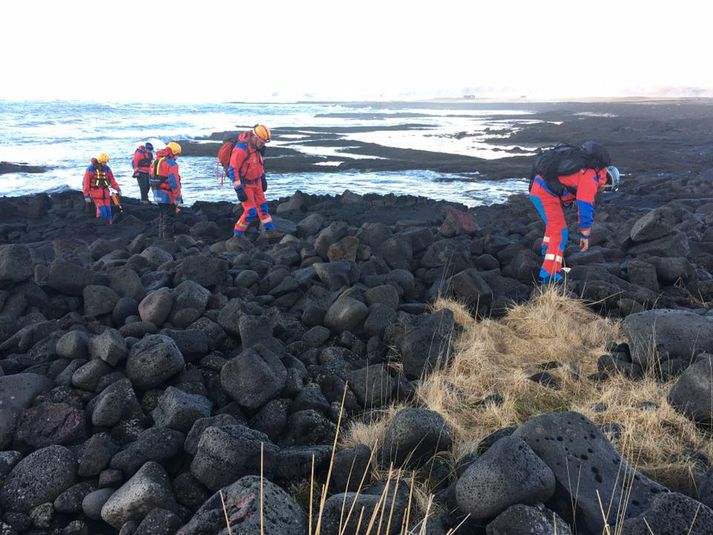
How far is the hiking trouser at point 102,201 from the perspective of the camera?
1370 cm

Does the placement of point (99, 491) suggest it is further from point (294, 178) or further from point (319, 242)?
point (294, 178)

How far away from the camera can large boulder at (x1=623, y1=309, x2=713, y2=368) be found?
489 centimetres

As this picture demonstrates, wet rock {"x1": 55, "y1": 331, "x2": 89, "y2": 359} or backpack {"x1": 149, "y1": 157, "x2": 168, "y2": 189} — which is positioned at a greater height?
backpack {"x1": 149, "y1": 157, "x2": 168, "y2": 189}

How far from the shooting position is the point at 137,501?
9.48 feet

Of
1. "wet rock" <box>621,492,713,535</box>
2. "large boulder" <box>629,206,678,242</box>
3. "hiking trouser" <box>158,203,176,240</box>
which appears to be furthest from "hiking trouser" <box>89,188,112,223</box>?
"wet rock" <box>621,492,713,535</box>

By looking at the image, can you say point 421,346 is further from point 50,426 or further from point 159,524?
point 50,426

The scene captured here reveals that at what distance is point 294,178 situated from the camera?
847 inches

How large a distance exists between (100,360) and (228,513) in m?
2.16

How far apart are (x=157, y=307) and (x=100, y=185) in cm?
987

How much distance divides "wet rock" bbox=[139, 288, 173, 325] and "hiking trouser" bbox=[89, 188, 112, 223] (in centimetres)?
964

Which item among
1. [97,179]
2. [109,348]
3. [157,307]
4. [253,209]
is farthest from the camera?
[97,179]

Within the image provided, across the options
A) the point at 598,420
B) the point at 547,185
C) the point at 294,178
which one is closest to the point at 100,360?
the point at 598,420

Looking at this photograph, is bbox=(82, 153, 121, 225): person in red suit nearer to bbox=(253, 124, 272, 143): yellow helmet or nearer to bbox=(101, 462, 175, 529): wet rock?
bbox=(253, 124, 272, 143): yellow helmet

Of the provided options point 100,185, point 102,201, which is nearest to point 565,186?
point 100,185
